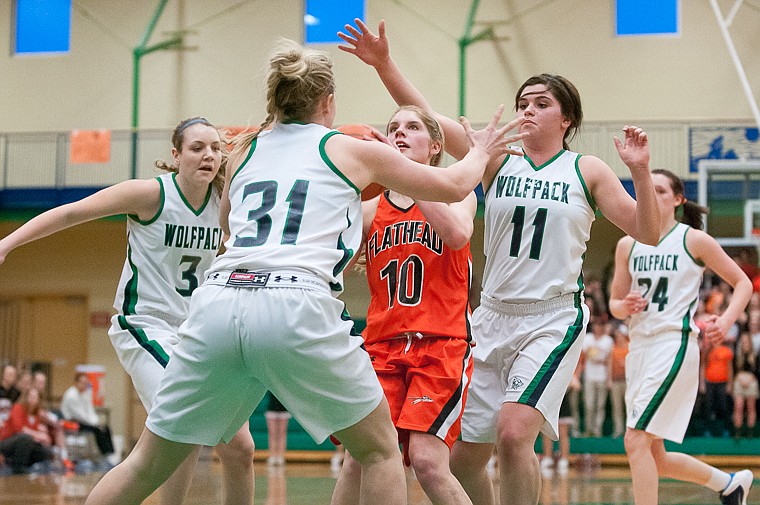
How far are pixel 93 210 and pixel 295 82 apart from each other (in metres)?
1.41

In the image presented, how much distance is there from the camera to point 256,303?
10.1ft

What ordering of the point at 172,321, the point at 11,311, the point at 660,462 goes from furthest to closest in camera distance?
the point at 11,311 < the point at 660,462 < the point at 172,321

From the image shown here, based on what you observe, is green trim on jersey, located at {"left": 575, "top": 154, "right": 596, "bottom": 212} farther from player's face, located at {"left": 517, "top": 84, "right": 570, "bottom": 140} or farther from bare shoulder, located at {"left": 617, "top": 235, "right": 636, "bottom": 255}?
bare shoulder, located at {"left": 617, "top": 235, "right": 636, "bottom": 255}

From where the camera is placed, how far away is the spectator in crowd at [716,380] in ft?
43.3

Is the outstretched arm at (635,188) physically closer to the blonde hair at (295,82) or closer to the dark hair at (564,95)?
the dark hair at (564,95)

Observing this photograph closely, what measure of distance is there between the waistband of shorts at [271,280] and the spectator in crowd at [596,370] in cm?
1074

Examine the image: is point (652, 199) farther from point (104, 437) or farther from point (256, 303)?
point (104, 437)

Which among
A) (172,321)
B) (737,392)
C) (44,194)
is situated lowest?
(737,392)

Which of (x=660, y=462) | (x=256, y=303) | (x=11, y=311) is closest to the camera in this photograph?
(x=256, y=303)

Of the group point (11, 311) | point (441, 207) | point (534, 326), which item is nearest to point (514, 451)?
point (534, 326)

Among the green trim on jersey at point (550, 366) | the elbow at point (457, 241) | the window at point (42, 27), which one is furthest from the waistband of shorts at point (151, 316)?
the window at point (42, 27)

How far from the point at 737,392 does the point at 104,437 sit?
8.60m

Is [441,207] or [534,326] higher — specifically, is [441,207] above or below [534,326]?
Result: above

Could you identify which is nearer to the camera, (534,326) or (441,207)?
(441,207)
